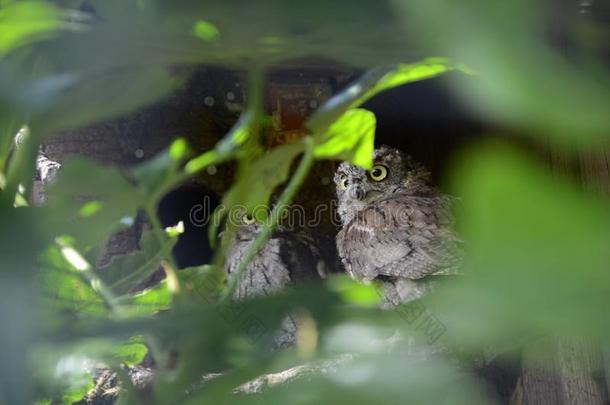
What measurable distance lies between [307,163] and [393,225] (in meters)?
1.24

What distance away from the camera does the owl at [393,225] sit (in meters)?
1.25

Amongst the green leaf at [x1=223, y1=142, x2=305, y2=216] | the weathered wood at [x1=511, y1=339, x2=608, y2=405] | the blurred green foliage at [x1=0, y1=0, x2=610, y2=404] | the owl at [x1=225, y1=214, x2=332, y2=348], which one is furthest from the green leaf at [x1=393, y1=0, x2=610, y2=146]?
the owl at [x1=225, y1=214, x2=332, y2=348]

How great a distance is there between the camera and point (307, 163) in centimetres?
21

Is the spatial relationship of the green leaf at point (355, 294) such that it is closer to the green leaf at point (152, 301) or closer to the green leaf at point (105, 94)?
the green leaf at point (105, 94)

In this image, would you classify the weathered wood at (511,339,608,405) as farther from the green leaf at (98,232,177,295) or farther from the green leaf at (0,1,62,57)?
the green leaf at (0,1,62,57)

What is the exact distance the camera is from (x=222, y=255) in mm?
265

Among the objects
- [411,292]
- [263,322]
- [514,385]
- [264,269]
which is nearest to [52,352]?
[263,322]

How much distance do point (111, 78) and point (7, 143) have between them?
10cm

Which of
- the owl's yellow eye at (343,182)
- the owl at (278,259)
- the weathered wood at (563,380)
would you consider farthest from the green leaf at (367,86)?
the owl's yellow eye at (343,182)

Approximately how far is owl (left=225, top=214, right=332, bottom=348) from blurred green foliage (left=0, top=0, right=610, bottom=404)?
1391 millimetres

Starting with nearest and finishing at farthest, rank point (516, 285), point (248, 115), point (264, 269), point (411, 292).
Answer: point (516, 285) → point (248, 115) → point (411, 292) → point (264, 269)

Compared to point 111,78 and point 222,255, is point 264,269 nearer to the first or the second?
point 222,255

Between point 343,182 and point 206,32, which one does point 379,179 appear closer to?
point 343,182

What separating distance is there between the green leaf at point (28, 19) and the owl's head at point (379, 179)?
1.49 meters
